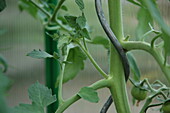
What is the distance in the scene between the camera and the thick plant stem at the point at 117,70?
0.27 meters

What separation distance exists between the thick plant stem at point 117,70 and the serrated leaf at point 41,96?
0.25ft

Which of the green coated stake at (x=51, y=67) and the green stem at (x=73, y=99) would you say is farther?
the green coated stake at (x=51, y=67)

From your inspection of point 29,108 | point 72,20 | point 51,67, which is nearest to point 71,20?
point 72,20

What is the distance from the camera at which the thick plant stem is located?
0.27 meters

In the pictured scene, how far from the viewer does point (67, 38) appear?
32 cm

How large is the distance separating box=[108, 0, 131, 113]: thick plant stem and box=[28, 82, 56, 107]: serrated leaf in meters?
0.08

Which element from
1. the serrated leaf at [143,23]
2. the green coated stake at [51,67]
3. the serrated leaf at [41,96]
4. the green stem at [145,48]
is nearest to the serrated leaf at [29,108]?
the serrated leaf at [41,96]

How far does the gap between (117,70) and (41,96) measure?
3.5 inches

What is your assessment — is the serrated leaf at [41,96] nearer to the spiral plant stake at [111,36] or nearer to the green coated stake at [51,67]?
the spiral plant stake at [111,36]

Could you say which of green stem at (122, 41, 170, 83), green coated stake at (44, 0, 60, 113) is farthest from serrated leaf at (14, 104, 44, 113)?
green coated stake at (44, 0, 60, 113)

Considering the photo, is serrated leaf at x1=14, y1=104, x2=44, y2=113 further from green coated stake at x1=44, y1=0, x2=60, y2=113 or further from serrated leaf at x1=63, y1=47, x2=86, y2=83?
green coated stake at x1=44, y1=0, x2=60, y2=113

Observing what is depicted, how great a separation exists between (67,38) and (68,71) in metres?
0.11

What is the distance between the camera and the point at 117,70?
0.92ft

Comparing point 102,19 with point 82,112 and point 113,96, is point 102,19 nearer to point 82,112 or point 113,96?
point 113,96
